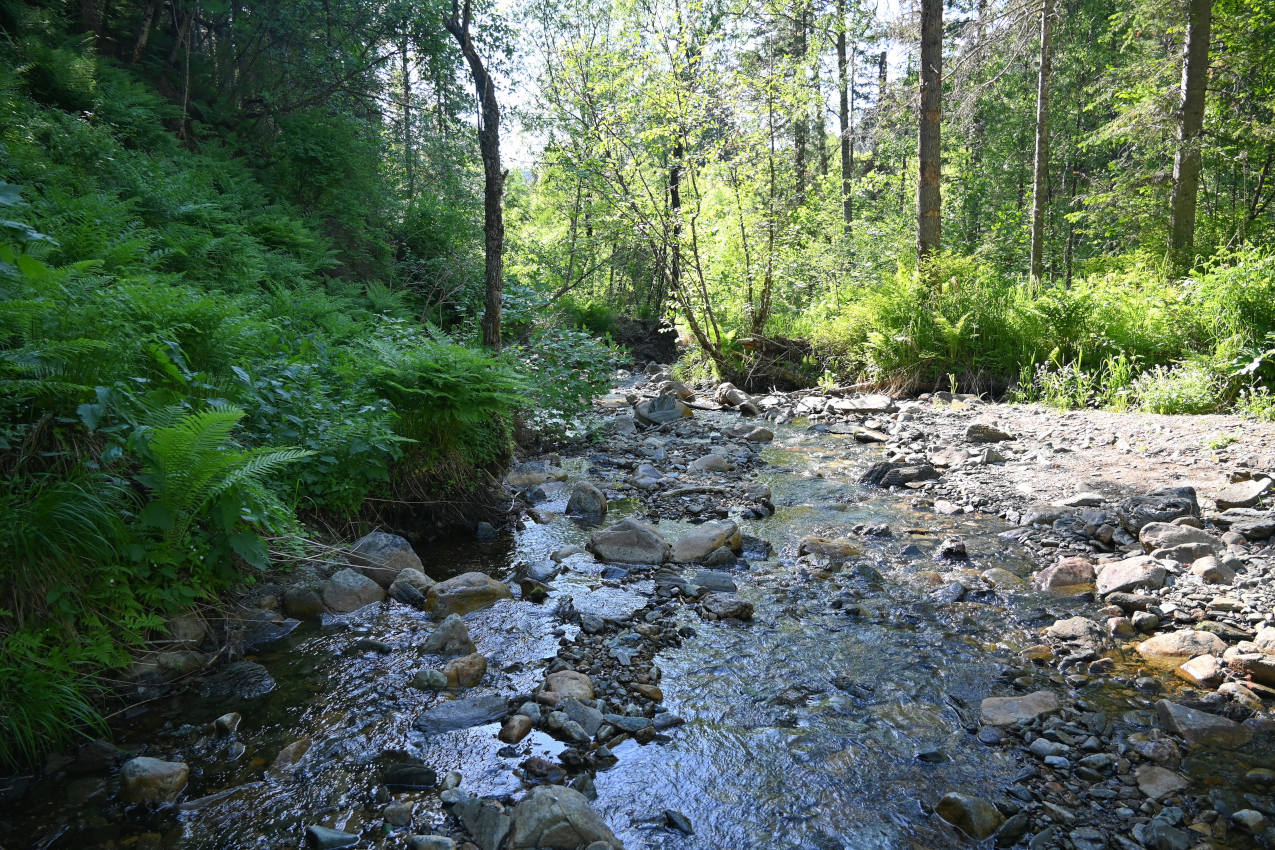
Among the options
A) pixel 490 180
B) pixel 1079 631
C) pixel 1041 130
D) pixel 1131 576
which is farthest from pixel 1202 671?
pixel 1041 130

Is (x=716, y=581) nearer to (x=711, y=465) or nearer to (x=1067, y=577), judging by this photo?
(x=1067, y=577)

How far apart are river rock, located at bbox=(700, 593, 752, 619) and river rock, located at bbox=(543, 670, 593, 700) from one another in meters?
1.21

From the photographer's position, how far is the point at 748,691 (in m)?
3.67

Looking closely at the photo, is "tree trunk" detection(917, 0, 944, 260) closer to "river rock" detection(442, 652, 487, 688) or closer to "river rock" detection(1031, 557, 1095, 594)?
"river rock" detection(1031, 557, 1095, 594)

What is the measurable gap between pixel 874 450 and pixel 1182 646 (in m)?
5.50

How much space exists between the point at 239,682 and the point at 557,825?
2.01m

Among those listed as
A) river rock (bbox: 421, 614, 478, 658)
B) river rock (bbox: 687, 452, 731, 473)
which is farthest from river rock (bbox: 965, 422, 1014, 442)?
river rock (bbox: 421, 614, 478, 658)

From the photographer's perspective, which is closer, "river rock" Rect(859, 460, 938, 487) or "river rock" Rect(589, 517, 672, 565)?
"river rock" Rect(589, 517, 672, 565)

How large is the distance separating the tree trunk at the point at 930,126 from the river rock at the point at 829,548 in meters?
8.71

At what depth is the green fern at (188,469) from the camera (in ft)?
9.99

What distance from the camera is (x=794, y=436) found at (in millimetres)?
10641

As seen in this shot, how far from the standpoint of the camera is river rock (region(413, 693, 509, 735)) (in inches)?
129

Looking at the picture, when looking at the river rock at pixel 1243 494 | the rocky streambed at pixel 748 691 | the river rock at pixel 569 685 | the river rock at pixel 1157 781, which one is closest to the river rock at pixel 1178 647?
the rocky streambed at pixel 748 691

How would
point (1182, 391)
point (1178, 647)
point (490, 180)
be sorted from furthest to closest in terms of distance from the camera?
1. point (1182, 391)
2. point (490, 180)
3. point (1178, 647)
